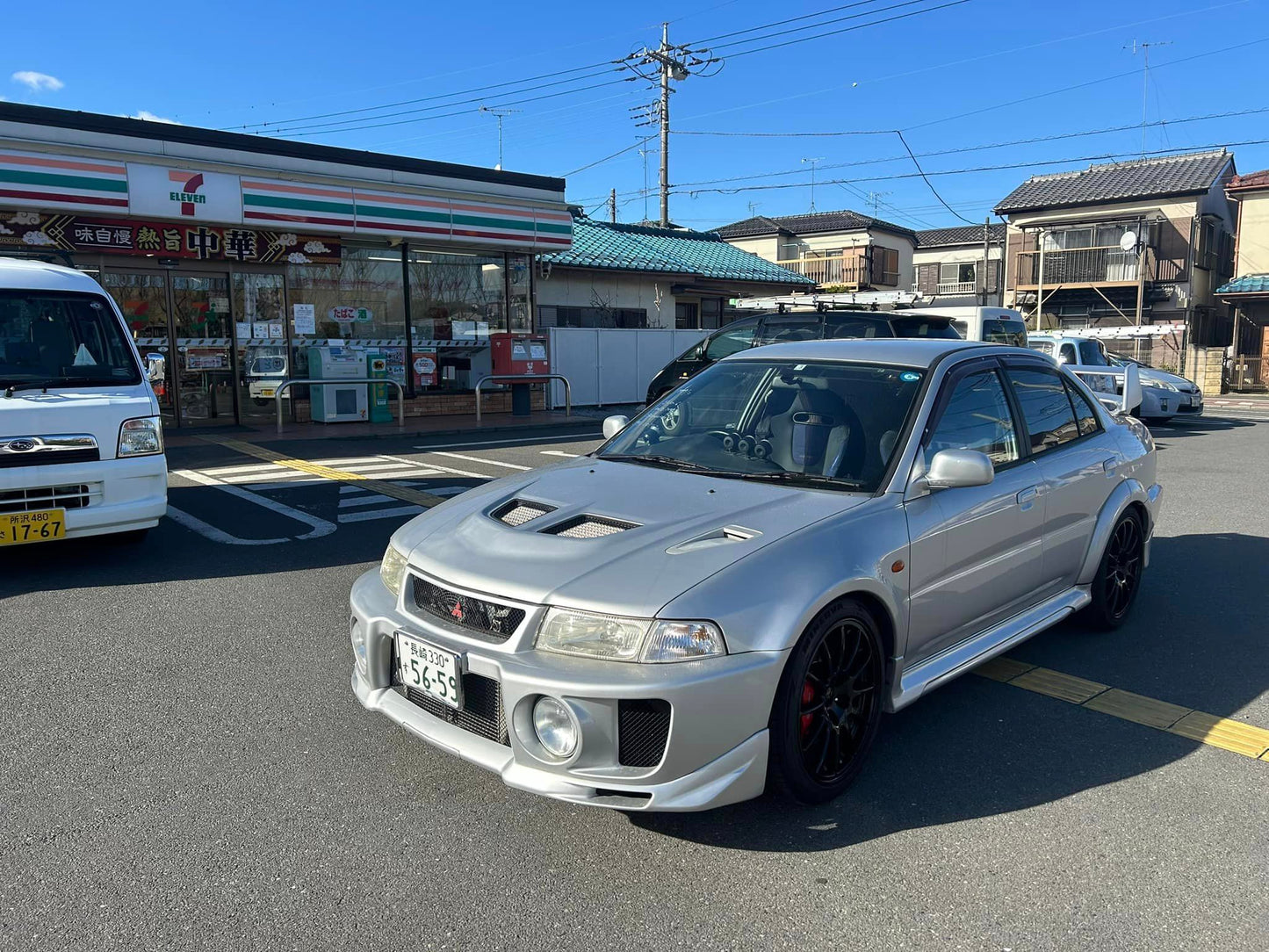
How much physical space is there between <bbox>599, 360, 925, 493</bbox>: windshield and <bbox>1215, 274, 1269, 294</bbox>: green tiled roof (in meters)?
31.2

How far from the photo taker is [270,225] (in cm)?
1409

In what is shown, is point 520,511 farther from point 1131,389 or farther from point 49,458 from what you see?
point 1131,389

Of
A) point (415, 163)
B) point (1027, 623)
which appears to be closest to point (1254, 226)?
point (415, 163)

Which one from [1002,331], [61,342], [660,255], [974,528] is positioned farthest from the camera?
[660,255]

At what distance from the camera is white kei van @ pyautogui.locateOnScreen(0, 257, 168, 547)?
18.0 ft

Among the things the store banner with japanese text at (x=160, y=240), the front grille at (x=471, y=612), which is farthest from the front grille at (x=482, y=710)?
the store banner with japanese text at (x=160, y=240)

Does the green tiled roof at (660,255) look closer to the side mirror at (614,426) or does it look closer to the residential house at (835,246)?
the residential house at (835,246)

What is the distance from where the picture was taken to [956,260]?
4584 cm

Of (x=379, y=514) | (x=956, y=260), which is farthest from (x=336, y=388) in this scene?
(x=956, y=260)

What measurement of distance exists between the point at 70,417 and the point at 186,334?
30.5 feet

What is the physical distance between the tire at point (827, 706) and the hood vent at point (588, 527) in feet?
2.34

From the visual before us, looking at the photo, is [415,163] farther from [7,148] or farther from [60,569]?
[60,569]

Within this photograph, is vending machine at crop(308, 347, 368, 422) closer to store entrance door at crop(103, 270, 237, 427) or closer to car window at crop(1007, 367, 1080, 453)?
store entrance door at crop(103, 270, 237, 427)

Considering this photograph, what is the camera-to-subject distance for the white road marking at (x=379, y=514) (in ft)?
24.6
